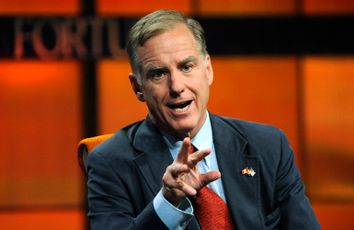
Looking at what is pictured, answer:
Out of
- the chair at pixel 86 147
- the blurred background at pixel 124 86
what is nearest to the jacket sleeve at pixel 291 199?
the chair at pixel 86 147

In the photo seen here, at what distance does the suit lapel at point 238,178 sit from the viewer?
302 centimetres

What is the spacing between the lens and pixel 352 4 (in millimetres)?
8031

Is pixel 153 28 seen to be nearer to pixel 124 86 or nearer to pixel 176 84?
pixel 176 84

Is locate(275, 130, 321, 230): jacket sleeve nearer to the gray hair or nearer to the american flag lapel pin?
the american flag lapel pin

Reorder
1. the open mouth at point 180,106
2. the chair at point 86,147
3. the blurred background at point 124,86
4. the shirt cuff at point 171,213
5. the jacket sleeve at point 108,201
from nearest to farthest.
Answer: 1. the shirt cuff at point 171,213
2. the jacket sleeve at point 108,201
3. the open mouth at point 180,106
4. the chair at point 86,147
5. the blurred background at point 124,86

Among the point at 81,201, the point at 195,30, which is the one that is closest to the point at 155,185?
the point at 195,30

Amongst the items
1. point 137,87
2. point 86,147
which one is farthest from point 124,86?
point 137,87

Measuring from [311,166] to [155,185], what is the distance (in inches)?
206

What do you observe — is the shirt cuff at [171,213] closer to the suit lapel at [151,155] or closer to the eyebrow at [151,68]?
the suit lapel at [151,155]

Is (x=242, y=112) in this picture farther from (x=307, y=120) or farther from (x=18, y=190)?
(x=18, y=190)

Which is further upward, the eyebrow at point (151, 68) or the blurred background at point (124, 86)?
the eyebrow at point (151, 68)

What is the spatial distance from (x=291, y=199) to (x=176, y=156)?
17.0 inches

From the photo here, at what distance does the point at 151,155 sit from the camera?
3076 mm

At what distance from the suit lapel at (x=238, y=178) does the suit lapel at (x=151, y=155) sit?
7.8 inches
